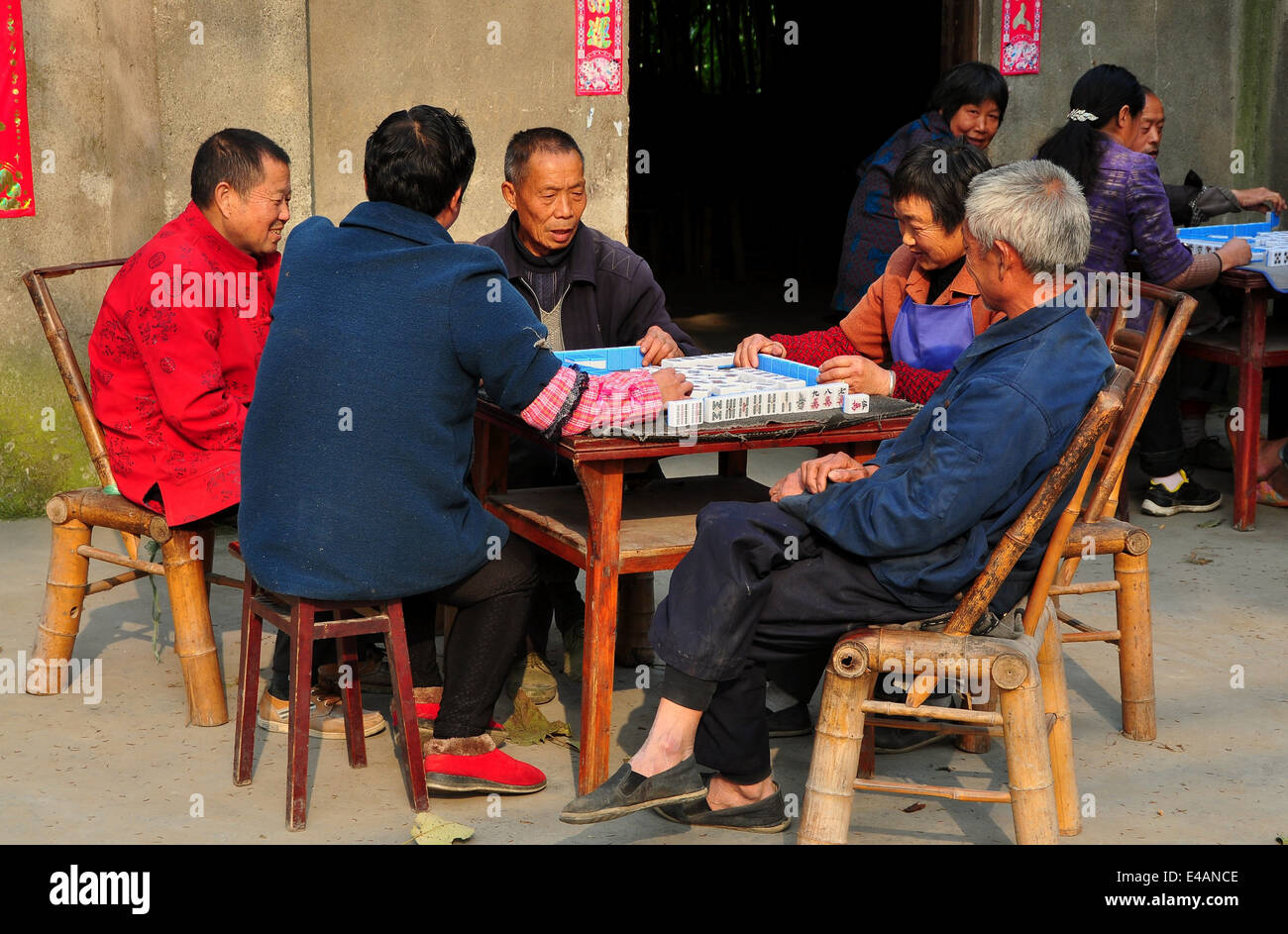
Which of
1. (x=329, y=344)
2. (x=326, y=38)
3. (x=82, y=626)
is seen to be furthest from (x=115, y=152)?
(x=329, y=344)

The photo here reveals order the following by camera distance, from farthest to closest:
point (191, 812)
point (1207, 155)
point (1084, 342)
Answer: point (1207, 155)
point (191, 812)
point (1084, 342)

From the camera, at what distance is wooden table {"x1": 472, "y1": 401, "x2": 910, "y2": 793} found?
3.29 metres

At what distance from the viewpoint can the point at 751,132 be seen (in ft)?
42.0

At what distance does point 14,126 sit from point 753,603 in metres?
3.85

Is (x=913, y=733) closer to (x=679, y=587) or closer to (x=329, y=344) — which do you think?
(x=679, y=587)

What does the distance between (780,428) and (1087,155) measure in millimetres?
2437

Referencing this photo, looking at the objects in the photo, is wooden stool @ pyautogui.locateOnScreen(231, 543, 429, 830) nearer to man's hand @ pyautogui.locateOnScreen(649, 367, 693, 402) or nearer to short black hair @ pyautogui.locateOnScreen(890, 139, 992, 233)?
man's hand @ pyautogui.locateOnScreen(649, 367, 693, 402)

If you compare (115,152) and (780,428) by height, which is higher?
(115,152)

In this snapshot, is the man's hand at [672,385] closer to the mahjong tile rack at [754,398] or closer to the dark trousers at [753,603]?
the mahjong tile rack at [754,398]

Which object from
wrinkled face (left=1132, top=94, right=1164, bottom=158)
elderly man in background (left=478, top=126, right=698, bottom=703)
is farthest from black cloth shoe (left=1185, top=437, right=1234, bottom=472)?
elderly man in background (left=478, top=126, right=698, bottom=703)

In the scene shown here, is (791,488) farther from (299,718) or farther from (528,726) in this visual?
(299,718)

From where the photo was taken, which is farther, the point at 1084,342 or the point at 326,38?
the point at 326,38

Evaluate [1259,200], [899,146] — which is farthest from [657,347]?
[1259,200]

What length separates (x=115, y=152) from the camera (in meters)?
5.65
